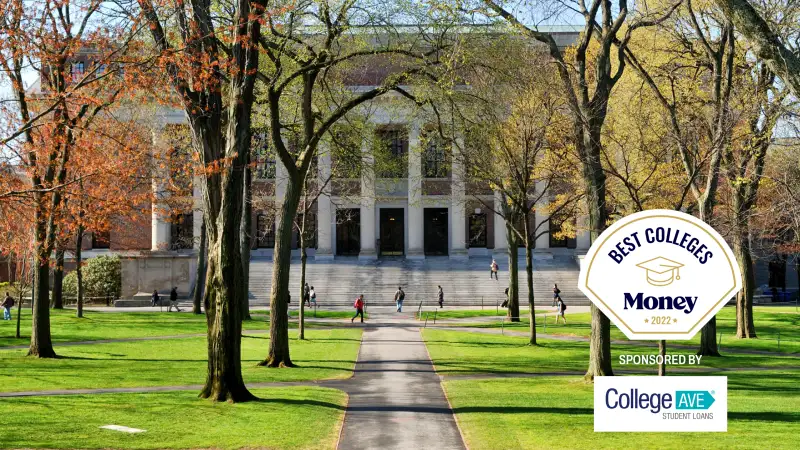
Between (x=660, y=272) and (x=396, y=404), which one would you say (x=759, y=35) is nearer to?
(x=660, y=272)

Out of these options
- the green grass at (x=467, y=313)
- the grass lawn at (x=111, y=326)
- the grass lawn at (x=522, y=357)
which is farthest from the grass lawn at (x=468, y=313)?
the grass lawn at (x=522, y=357)

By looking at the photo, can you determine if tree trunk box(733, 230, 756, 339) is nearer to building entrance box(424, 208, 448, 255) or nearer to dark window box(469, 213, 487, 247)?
dark window box(469, 213, 487, 247)

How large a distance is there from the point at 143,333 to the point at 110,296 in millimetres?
22540

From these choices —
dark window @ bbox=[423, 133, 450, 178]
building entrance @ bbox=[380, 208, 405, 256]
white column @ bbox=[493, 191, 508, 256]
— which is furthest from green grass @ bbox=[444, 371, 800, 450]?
building entrance @ bbox=[380, 208, 405, 256]

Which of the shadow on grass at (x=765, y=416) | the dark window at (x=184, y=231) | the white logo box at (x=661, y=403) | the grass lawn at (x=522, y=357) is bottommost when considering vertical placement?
the grass lawn at (x=522, y=357)

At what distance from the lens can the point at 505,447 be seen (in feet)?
43.2

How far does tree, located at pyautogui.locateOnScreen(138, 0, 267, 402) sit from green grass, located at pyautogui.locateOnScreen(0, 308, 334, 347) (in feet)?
53.8

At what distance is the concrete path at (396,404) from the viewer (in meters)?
13.7

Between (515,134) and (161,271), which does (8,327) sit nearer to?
(161,271)

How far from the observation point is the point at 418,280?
191 ft

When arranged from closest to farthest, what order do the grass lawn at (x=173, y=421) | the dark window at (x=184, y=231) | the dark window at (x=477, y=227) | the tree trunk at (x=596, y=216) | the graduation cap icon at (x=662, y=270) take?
the graduation cap icon at (x=662, y=270) < the grass lawn at (x=173, y=421) < the tree trunk at (x=596, y=216) < the dark window at (x=184, y=231) < the dark window at (x=477, y=227)

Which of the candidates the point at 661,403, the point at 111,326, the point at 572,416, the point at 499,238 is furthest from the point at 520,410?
the point at 499,238

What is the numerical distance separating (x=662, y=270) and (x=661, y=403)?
7.07ft

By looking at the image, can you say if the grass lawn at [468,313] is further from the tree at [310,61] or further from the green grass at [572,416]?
the green grass at [572,416]
